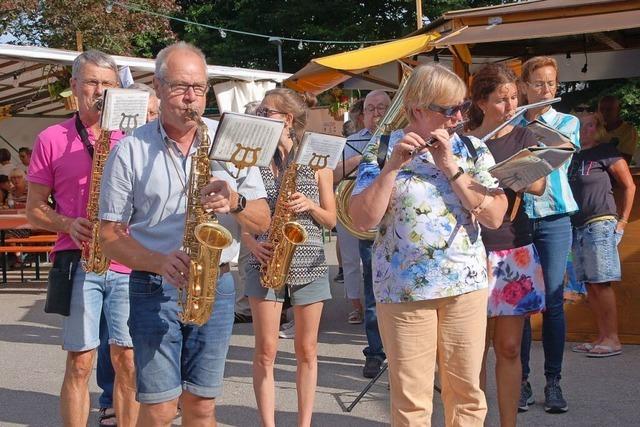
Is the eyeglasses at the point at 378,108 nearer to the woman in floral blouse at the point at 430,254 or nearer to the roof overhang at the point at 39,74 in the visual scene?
the woman in floral blouse at the point at 430,254

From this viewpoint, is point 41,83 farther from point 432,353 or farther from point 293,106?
point 432,353

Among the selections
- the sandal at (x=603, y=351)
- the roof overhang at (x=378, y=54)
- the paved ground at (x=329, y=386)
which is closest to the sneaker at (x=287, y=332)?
the paved ground at (x=329, y=386)

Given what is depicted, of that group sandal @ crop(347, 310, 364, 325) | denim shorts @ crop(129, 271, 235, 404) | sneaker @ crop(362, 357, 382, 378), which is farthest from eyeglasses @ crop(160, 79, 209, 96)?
sandal @ crop(347, 310, 364, 325)

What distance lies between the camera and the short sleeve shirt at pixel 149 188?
140 inches

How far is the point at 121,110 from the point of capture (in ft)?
14.0

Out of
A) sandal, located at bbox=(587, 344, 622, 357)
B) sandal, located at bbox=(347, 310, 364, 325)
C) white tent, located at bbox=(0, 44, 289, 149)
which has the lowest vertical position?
sandal, located at bbox=(587, 344, 622, 357)

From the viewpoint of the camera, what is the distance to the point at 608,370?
6.66m

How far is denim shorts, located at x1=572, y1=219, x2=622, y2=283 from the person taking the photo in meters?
7.02

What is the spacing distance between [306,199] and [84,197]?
1.14 meters

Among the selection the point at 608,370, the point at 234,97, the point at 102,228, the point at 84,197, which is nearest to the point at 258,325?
the point at 84,197

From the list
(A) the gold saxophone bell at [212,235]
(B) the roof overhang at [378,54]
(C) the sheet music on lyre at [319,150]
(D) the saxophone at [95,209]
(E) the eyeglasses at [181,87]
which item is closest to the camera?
(A) the gold saxophone bell at [212,235]

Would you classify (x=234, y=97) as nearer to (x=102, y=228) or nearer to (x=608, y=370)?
(x=608, y=370)

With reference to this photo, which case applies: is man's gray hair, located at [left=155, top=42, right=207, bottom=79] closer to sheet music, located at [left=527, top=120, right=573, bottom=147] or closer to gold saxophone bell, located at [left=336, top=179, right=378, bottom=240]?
sheet music, located at [left=527, top=120, right=573, bottom=147]

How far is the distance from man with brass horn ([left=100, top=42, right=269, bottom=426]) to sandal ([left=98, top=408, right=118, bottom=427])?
2.13 metres
